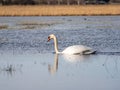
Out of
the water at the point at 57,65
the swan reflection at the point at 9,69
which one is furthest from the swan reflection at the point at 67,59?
the swan reflection at the point at 9,69

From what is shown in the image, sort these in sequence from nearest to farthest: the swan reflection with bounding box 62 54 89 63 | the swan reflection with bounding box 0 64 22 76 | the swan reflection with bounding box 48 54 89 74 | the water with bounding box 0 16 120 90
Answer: the water with bounding box 0 16 120 90 → the swan reflection with bounding box 0 64 22 76 → the swan reflection with bounding box 48 54 89 74 → the swan reflection with bounding box 62 54 89 63

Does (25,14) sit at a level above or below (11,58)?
below

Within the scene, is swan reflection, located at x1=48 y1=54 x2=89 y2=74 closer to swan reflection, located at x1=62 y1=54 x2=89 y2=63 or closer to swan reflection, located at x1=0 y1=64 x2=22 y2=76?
swan reflection, located at x1=62 y1=54 x2=89 y2=63

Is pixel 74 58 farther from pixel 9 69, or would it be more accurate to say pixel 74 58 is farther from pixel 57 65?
pixel 9 69

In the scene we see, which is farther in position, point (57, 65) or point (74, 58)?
point (74, 58)

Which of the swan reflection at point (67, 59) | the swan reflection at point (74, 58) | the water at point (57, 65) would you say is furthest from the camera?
the swan reflection at point (74, 58)

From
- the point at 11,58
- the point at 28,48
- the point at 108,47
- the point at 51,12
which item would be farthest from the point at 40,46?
the point at 51,12

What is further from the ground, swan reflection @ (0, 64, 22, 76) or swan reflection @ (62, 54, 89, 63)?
swan reflection @ (0, 64, 22, 76)

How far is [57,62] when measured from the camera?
11.7m

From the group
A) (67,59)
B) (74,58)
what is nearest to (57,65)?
(67,59)

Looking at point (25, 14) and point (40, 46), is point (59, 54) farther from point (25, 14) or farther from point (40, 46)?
point (25, 14)

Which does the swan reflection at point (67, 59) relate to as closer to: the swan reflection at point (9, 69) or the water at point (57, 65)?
the water at point (57, 65)

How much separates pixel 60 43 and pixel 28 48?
6.41 feet

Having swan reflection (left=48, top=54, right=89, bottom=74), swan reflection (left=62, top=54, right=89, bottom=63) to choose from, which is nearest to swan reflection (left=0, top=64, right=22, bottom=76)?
swan reflection (left=48, top=54, right=89, bottom=74)
